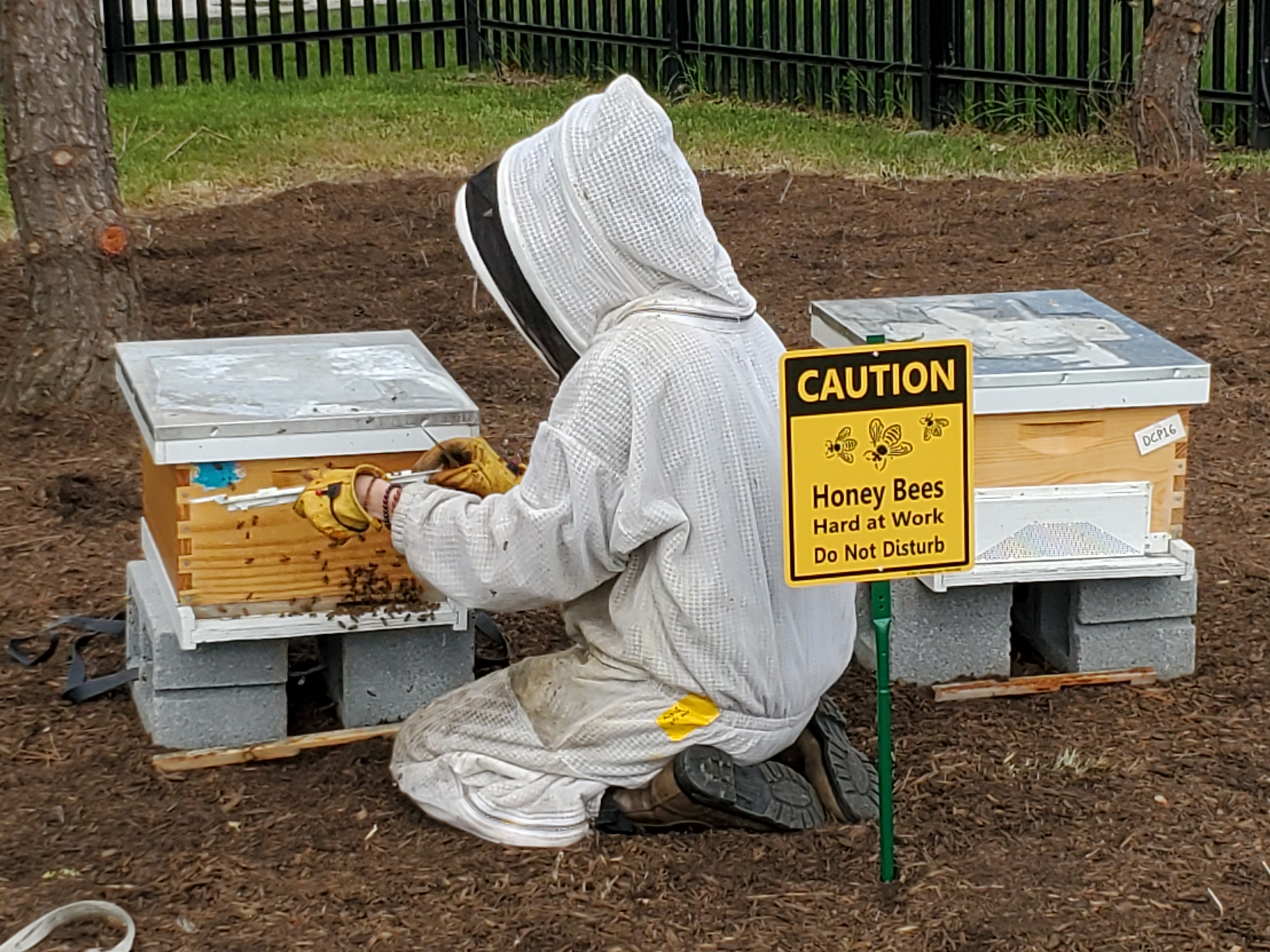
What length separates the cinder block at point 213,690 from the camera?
3.81m

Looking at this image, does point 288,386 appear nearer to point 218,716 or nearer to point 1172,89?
point 218,716

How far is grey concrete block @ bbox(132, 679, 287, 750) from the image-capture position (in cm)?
385

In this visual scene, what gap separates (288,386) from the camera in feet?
12.7

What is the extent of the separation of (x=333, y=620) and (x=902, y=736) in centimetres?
119

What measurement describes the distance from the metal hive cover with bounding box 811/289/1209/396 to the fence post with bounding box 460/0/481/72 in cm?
1113

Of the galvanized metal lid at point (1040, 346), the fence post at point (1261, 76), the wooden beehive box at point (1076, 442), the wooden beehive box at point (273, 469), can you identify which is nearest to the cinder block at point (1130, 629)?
the wooden beehive box at point (1076, 442)

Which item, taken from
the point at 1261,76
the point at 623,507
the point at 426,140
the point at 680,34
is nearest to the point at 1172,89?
the point at 1261,76

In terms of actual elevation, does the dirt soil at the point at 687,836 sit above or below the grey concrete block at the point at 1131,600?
below

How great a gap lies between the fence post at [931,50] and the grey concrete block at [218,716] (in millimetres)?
9018

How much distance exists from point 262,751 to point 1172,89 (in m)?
6.63

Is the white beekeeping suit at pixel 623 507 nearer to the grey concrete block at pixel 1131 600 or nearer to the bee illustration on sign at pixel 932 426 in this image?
the bee illustration on sign at pixel 932 426

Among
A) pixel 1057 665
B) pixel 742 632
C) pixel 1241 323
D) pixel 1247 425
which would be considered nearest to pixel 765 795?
pixel 742 632

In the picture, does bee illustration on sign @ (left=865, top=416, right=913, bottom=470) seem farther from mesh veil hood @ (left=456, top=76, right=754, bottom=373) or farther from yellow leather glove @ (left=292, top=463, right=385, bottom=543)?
yellow leather glove @ (left=292, top=463, right=385, bottom=543)

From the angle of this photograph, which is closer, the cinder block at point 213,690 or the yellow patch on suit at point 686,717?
the yellow patch on suit at point 686,717
